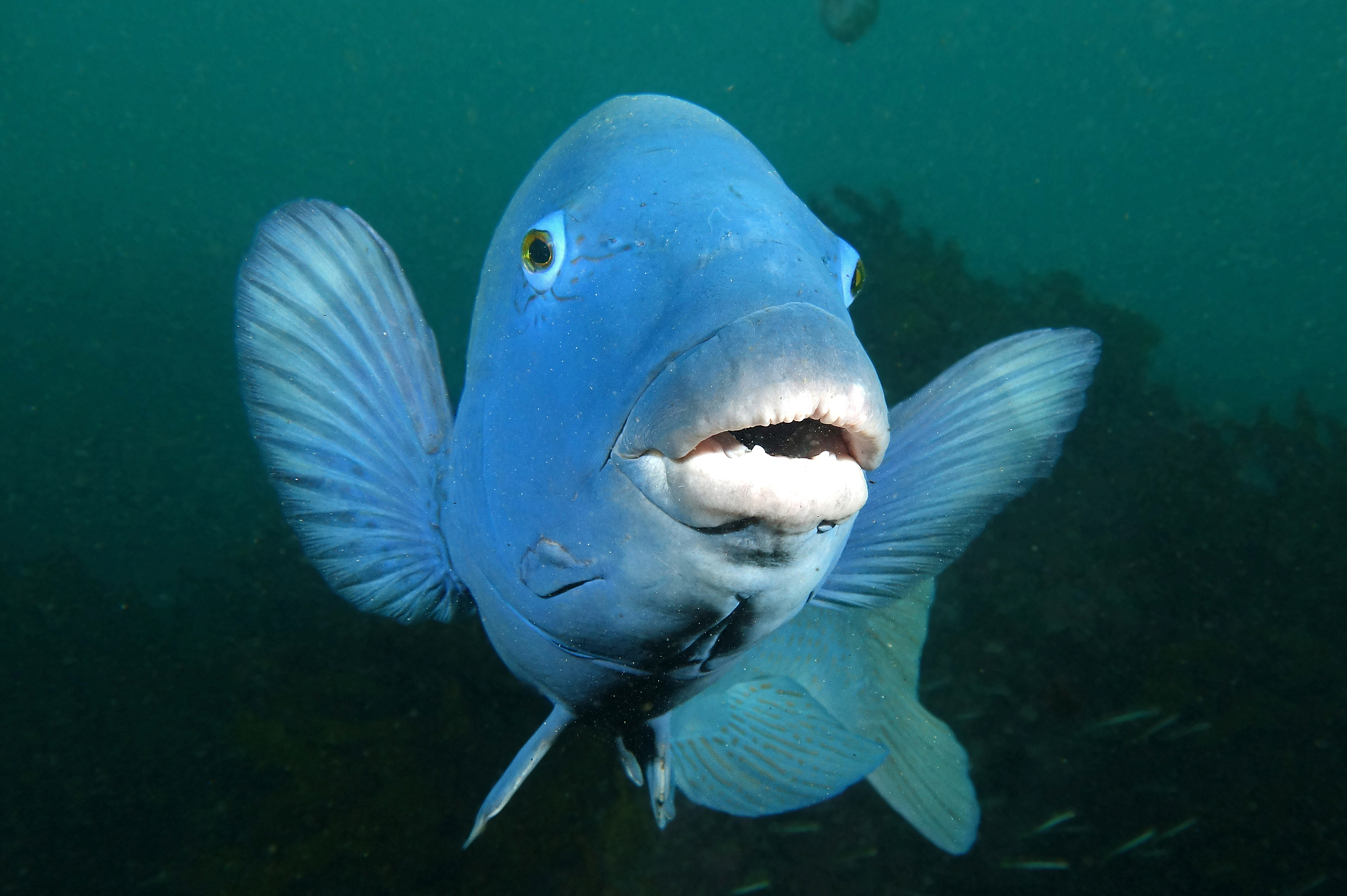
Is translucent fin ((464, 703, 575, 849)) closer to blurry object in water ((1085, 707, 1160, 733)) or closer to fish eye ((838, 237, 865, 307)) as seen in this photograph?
fish eye ((838, 237, 865, 307))

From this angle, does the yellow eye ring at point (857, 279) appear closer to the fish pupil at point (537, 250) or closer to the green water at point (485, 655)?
the fish pupil at point (537, 250)

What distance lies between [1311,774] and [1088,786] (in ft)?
6.57

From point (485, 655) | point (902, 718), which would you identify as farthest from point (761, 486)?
point (485, 655)

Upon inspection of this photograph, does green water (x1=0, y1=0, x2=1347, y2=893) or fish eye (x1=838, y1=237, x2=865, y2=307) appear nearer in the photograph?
fish eye (x1=838, y1=237, x2=865, y2=307)

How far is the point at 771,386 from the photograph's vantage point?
0.82 metres

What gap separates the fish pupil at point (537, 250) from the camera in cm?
141

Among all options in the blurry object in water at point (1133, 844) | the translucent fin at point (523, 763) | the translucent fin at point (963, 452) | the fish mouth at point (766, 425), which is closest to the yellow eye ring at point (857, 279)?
the translucent fin at point (963, 452)

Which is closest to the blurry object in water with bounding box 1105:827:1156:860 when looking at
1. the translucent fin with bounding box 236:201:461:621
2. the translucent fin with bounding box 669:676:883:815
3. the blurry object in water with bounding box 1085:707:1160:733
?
the blurry object in water with bounding box 1085:707:1160:733

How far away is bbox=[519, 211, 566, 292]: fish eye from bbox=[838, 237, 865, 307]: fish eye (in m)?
0.59

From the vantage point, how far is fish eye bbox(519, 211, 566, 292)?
1.39 meters

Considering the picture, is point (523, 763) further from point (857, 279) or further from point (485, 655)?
point (485, 655)

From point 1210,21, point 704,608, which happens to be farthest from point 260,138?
point 1210,21

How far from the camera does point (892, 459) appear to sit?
1918 mm

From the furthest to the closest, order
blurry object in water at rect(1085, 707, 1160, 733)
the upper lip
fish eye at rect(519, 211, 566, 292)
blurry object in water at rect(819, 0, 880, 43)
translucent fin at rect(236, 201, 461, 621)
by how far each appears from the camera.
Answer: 1. blurry object in water at rect(819, 0, 880, 43)
2. blurry object in water at rect(1085, 707, 1160, 733)
3. translucent fin at rect(236, 201, 461, 621)
4. fish eye at rect(519, 211, 566, 292)
5. the upper lip
